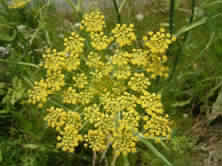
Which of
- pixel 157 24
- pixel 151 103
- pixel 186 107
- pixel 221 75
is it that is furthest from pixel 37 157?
pixel 221 75

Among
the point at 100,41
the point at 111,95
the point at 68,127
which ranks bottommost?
the point at 68,127

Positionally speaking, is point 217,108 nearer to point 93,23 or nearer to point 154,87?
point 154,87

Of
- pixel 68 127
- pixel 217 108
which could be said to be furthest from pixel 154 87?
pixel 68 127

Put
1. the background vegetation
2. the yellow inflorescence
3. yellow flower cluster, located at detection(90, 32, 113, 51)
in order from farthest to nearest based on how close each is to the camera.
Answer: the background vegetation < yellow flower cluster, located at detection(90, 32, 113, 51) < the yellow inflorescence

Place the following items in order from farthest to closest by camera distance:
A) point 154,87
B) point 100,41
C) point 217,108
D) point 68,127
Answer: point 217,108 → point 154,87 → point 100,41 → point 68,127

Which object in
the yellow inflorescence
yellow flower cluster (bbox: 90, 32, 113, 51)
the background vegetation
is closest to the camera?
the yellow inflorescence

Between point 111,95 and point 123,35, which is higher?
point 123,35

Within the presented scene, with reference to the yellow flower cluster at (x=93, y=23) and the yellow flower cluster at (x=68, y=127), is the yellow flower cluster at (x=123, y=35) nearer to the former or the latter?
the yellow flower cluster at (x=93, y=23)

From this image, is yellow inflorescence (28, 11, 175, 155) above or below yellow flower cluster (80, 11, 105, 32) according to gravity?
below

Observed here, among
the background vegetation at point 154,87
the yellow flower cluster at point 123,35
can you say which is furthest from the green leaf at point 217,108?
the yellow flower cluster at point 123,35

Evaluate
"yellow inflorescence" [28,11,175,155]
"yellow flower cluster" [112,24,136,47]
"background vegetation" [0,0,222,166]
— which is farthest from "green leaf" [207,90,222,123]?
"yellow flower cluster" [112,24,136,47]

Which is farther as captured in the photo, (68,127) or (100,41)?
(100,41)

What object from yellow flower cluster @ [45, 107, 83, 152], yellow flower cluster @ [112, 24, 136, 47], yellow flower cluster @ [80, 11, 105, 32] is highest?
yellow flower cluster @ [80, 11, 105, 32]

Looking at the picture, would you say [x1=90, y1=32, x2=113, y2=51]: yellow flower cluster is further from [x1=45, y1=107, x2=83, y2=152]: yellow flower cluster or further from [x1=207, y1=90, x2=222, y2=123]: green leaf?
[x1=207, y1=90, x2=222, y2=123]: green leaf
